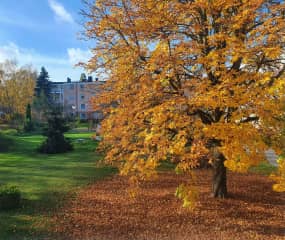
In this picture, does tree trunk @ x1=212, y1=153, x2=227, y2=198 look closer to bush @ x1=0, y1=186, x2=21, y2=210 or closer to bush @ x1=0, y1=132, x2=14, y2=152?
bush @ x1=0, y1=186, x2=21, y2=210

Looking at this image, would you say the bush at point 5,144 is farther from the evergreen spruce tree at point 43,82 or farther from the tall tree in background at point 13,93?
the evergreen spruce tree at point 43,82

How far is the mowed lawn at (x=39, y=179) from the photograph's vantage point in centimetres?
661

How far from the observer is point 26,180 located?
36.0 ft

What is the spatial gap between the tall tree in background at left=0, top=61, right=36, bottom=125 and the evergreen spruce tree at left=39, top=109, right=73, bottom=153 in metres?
29.0

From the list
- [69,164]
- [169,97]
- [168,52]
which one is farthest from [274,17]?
[69,164]

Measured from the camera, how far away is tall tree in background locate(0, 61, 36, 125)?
46.7 meters

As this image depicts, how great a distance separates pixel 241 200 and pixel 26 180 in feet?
24.2

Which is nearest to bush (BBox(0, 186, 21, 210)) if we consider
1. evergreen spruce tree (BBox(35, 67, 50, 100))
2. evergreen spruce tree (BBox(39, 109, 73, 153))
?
evergreen spruce tree (BBox(39, 109, 73, 153))

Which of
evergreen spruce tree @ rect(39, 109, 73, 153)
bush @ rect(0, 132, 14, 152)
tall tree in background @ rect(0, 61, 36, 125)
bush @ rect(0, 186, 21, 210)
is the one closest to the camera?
bush @ rect(0, 186, 21, 210)

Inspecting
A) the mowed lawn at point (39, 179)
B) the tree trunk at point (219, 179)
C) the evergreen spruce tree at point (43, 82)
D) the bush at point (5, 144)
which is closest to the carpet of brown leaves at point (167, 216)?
the tree trunk at point (219, 179)

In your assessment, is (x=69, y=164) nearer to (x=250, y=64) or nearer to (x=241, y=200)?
(x=241, y=200)

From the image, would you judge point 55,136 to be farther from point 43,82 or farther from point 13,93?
point 43,82

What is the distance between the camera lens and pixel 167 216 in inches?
289

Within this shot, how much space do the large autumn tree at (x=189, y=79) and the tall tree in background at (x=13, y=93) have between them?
42.1m
